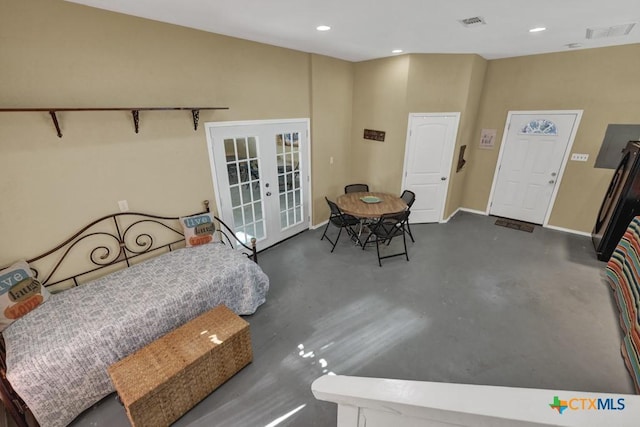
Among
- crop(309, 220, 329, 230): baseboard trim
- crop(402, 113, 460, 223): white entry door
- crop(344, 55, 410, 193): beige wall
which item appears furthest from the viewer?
crop(309, 220, 329, 230): baseboard trim

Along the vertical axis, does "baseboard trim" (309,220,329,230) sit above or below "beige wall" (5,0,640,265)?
below

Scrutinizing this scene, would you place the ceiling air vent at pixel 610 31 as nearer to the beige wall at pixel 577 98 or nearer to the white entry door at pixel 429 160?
the beige wall at pixel 577 98

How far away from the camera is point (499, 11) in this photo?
7.79 ft

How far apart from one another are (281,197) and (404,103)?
250 centimetres

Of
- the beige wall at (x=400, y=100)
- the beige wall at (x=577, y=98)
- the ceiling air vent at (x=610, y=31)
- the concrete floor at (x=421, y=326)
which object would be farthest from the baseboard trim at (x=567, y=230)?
the ceiling air vent at (x=610, y=31)

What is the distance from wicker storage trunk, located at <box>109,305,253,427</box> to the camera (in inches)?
70.2

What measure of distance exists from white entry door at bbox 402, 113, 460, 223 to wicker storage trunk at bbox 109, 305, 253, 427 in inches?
152

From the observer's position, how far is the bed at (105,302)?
1.83m

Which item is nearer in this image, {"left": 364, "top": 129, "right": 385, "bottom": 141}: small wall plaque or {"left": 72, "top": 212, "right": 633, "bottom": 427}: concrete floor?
{"left": 72, "top": 212, "right": 633, "bottom": 427}: concrete floor

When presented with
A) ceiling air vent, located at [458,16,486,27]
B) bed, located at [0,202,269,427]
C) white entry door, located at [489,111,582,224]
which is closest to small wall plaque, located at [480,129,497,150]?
white entry door, located at [489,111,582,224]

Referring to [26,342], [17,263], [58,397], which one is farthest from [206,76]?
[58,397]

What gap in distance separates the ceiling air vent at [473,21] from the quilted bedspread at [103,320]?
317 cm

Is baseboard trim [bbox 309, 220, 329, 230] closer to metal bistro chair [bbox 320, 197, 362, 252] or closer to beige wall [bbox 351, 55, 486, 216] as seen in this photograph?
metal bistro chair [bbox 320, 197, 362, 252]

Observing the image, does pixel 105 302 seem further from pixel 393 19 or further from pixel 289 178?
pixel 393 19
